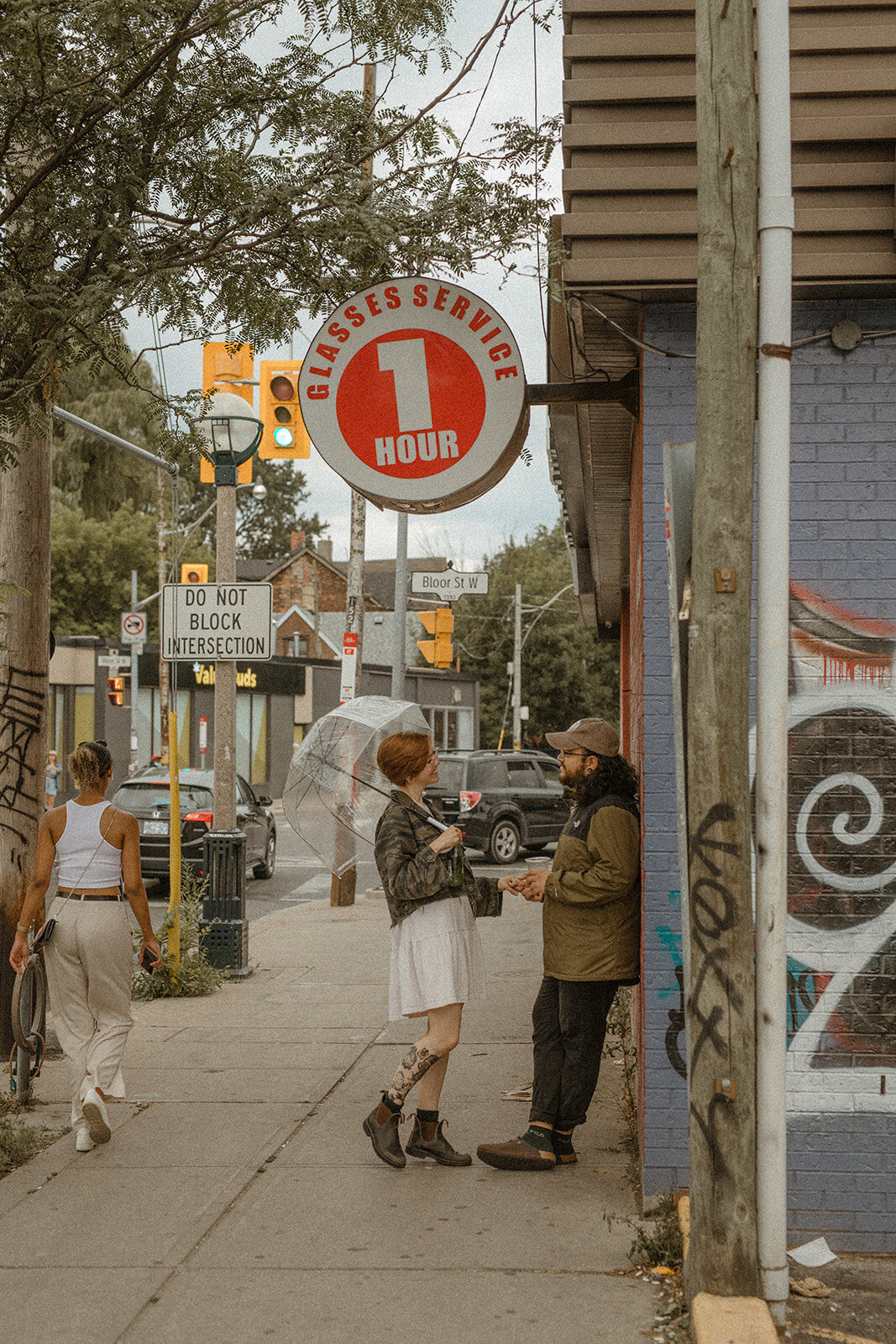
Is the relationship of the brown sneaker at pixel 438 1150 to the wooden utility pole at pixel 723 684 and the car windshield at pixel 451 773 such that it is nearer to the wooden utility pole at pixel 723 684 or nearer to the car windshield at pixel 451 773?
the wooden utility pole at pixel 723 684

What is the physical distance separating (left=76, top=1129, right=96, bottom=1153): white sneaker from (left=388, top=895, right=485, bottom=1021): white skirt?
147 centimetres

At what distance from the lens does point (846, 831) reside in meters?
4.66

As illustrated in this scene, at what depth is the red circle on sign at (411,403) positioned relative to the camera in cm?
533

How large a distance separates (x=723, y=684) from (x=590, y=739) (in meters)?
1.67

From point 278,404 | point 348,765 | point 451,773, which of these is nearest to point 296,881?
point 451,773

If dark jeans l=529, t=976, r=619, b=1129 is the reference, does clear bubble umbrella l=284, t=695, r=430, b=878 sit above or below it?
above

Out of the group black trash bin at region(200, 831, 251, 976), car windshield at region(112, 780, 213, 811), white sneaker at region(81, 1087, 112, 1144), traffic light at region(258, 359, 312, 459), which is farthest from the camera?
car windshield at region(112, 780, 213, 811)

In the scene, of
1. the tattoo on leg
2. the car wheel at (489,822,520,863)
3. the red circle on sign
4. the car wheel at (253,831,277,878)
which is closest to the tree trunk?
the red circle on sign

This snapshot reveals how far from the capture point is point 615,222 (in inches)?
183

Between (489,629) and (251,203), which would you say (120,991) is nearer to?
(251,203)

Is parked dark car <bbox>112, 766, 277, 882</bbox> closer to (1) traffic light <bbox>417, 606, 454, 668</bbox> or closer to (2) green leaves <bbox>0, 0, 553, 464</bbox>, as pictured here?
(1) traffic light <bbox>417, 606, 454, 668</bbox>

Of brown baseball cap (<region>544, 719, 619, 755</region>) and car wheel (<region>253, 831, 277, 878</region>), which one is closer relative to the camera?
brown baseball cap (<region>544, 719, 619, 755</region>)

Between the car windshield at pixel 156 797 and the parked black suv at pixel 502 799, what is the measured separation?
12.5 ft

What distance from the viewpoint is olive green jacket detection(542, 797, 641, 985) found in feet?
16.4
